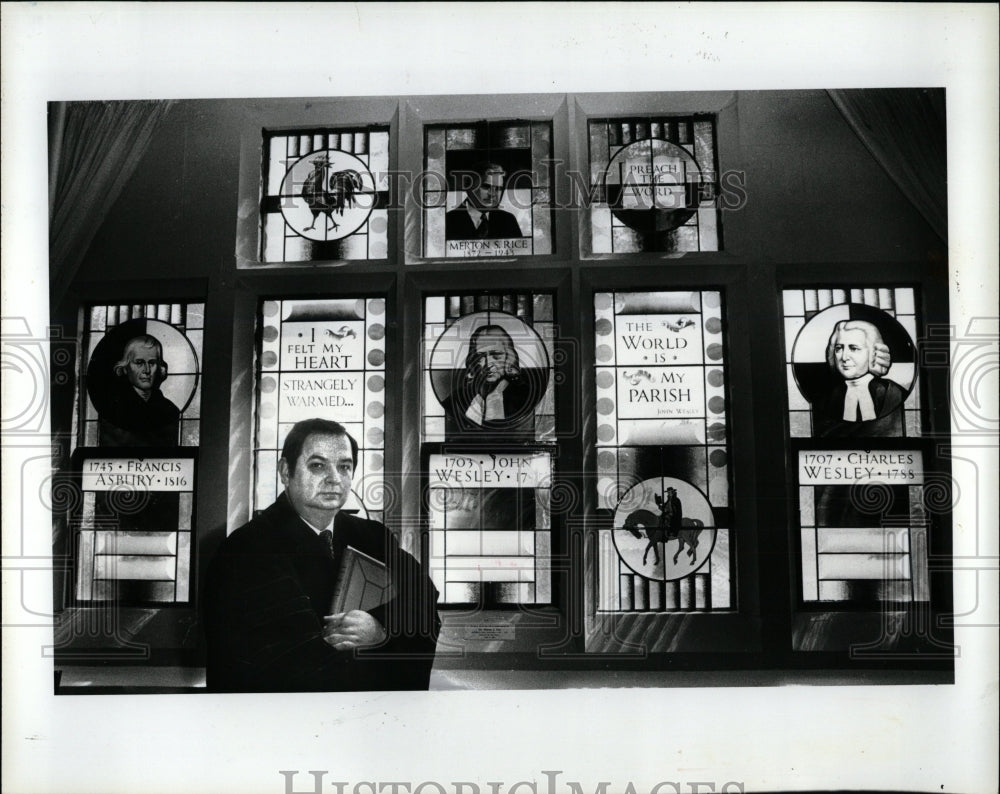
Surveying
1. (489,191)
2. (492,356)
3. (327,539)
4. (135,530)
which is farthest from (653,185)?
(135,530)

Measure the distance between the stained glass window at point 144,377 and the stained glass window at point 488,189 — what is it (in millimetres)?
915

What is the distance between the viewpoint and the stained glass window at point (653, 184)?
2.76 metres

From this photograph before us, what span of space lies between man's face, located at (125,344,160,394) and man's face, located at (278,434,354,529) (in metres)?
0.55

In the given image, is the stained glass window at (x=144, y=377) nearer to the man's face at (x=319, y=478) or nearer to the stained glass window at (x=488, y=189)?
the man's face at (x=319, y=478)

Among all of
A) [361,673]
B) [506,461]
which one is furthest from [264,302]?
[361,673]

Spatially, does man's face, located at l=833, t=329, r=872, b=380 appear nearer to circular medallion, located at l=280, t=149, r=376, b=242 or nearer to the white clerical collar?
the white clerical collar

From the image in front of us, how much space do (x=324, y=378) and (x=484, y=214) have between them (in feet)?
2.65

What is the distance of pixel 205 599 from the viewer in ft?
8.78

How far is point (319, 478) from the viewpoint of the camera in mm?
2711

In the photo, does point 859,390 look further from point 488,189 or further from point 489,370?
point 488,189

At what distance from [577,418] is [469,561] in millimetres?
615

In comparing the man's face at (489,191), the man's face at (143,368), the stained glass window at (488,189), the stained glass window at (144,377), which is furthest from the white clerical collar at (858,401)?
the man's face at (143,368)

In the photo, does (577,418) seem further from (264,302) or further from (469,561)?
(264,302)

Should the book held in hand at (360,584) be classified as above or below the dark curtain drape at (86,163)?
below
